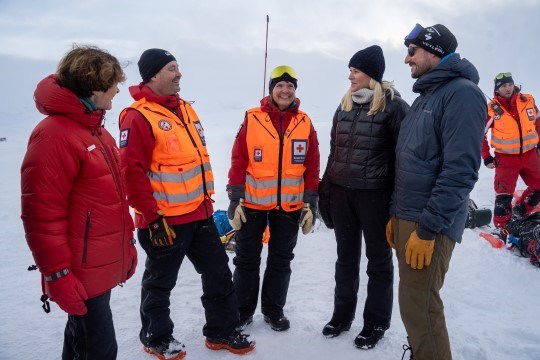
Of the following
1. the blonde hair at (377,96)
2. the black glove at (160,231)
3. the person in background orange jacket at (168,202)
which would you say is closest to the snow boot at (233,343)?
the person in background orange jacket at (168,202)

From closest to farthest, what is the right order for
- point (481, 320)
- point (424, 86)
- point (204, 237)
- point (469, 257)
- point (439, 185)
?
1. point (439, 185)
2. point (424, 86)
3. point (204, 237)
4. point (481, 320)
5. point (469, 257)

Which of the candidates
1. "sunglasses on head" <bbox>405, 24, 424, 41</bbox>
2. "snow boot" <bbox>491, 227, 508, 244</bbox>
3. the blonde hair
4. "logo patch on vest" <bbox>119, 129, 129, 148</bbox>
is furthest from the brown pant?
"snow boot" <bbox>491, 227, 508, 244</bbox>

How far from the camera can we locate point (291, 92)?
3.19 m

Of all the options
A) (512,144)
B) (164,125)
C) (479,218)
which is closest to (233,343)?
(164,125)

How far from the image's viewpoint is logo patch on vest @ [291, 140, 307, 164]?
3.18m

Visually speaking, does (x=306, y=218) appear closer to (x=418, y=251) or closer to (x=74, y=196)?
(x=418, y=251)

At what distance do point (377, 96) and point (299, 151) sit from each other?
0.78 meters

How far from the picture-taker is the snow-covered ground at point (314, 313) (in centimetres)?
293

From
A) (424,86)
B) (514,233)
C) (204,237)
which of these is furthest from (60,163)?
(514,233)

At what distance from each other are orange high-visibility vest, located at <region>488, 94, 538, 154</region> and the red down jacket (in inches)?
222

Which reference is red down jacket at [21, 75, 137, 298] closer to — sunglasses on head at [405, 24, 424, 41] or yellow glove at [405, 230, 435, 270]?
yellow glove at [405, 230, 435, 270]

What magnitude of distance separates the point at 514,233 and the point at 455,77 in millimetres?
3747

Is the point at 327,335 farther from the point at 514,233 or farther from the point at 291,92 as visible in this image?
the point at 514,233

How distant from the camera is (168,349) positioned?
110 inches
